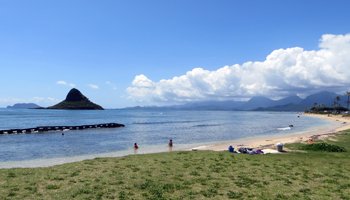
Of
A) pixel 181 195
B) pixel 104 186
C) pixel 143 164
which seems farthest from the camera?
pixel 143 164

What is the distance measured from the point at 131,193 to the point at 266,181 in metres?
7.94

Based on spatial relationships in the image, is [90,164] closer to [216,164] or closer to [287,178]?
[216,164]

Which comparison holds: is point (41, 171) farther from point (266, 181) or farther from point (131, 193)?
point (266, 181)

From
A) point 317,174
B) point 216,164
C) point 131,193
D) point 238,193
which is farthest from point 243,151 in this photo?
point 131,193

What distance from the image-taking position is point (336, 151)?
34.8 meters

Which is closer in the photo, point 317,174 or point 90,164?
point 317,174

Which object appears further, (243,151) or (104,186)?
(243,151)

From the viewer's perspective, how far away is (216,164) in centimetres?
2489

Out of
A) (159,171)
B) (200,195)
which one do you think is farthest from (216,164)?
(200,195)

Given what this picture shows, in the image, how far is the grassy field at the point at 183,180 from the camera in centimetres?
1652

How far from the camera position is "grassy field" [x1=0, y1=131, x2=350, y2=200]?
54.2ft

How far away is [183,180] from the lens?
19.5 metres

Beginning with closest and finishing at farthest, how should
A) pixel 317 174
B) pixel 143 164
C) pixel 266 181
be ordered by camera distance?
pixel 266 181
pixel 317 174
pixel 143 164

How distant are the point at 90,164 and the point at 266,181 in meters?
12.6
